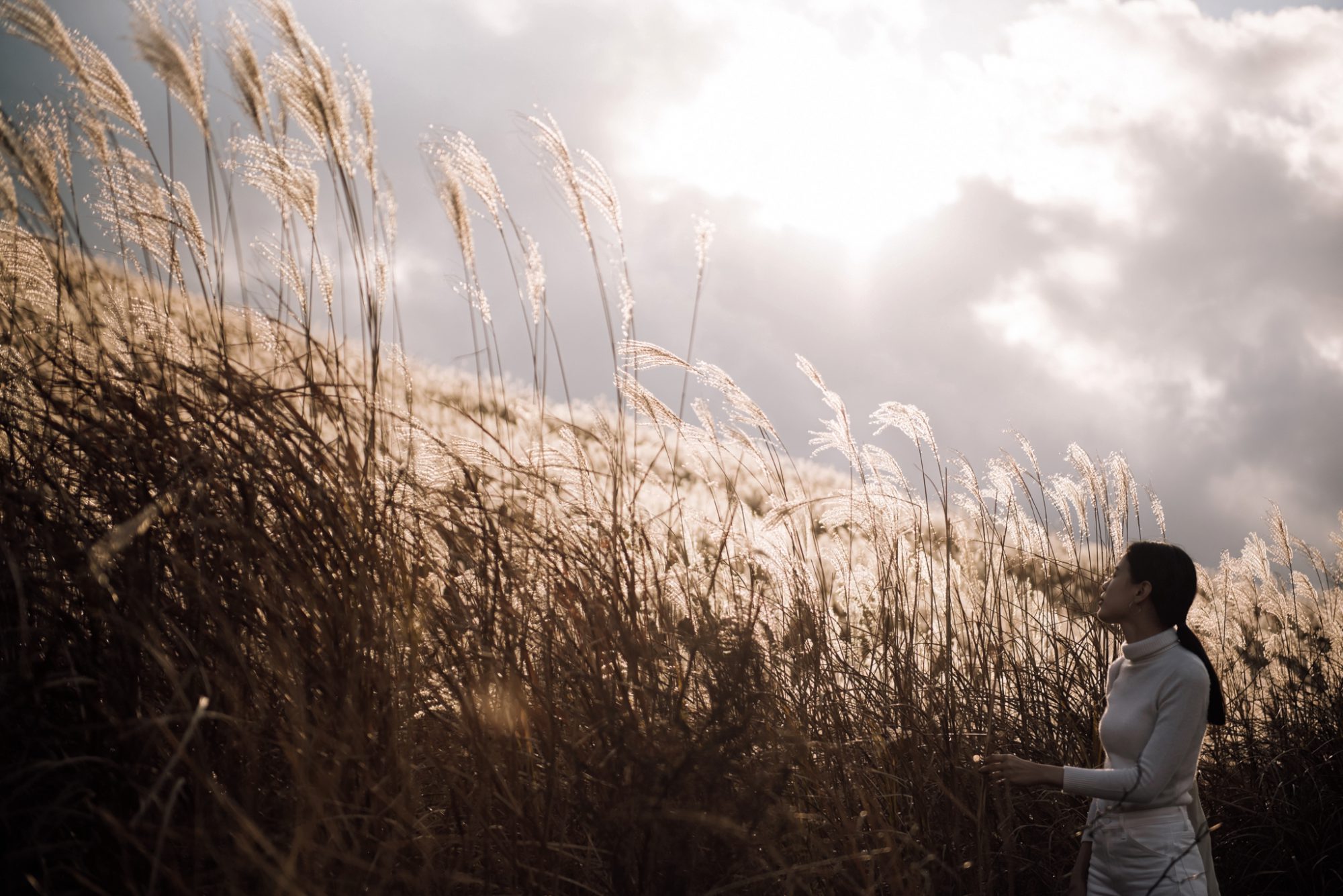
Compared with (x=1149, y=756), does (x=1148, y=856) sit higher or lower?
lower

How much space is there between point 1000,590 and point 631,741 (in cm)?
228

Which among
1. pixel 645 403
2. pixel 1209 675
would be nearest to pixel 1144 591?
pixel 1209 675

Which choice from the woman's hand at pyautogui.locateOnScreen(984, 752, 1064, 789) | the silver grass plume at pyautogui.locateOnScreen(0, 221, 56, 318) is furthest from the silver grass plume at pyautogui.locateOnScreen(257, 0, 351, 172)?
the woman's hand at pyautogui.locateOnScreen(984, 752, 1064, 789)

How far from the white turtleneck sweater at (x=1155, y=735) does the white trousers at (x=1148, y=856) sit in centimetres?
4

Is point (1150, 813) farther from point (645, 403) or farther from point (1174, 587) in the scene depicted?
point (645, 403)

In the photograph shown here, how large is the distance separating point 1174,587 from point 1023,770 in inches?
29.0

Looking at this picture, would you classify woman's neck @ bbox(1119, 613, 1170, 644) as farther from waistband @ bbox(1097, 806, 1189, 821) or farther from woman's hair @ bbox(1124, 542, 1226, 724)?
waistband @ bbox(1097, 806, 1189, 821)

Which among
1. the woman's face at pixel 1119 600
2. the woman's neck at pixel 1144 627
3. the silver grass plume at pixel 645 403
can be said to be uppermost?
the silver grass plume at pixel 645 403

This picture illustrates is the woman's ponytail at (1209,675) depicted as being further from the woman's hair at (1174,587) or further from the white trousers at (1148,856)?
the white trousers at (1148,856)

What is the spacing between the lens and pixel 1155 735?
2.25 m

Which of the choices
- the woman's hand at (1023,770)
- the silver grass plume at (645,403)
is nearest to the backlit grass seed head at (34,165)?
the silver grass plume at (645,403)

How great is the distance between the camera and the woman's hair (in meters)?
2.39

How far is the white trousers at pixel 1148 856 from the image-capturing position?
2.25 m

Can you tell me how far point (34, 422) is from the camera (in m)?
2.16
